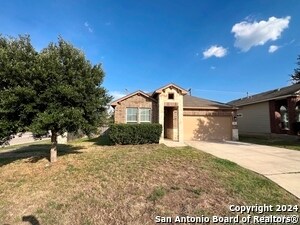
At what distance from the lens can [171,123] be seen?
2091 cm

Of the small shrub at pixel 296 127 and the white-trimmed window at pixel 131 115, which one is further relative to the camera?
the small shrub at pixel 296 127

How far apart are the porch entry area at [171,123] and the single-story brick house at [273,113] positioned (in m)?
9.64

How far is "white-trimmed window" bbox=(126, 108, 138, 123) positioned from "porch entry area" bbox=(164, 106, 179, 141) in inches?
131

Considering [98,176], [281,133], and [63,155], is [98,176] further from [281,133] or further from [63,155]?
[281,133]

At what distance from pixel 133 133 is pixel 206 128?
8.16 meters

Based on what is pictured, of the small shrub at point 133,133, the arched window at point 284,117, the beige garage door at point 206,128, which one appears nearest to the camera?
the small shrub at point 133,133

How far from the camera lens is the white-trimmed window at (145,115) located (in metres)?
18.8

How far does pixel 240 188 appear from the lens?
7391mm

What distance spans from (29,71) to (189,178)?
735 centimetres

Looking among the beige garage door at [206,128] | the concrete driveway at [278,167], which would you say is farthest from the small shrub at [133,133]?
the concrete driveway at [278,167]

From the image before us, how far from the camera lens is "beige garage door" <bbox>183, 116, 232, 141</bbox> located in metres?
21.2

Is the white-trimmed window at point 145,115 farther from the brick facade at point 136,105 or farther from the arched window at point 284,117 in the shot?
the arched window at point 284,117

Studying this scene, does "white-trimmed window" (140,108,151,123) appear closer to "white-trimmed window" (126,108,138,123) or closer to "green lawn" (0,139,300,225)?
"white-trimmed window" (126,108,138,123)

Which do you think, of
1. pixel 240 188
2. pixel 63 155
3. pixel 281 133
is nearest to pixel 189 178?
pixel 240 188
